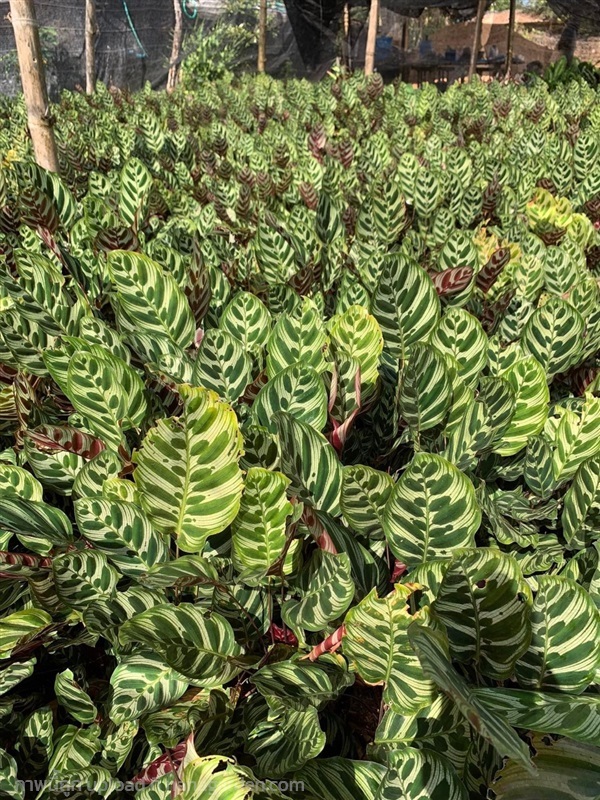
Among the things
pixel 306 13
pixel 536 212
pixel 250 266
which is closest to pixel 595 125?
pixel 536 212

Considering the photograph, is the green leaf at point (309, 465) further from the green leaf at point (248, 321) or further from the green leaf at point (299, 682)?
the green leaf at point (248, 321)

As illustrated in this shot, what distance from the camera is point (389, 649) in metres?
0.88

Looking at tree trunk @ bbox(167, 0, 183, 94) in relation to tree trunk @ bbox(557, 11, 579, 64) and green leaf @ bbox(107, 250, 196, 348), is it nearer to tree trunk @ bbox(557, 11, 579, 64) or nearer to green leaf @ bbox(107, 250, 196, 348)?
tree trunk @ bbox(557, 11, 579, 64)

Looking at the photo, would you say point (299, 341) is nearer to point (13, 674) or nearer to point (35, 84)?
point (13, 674)

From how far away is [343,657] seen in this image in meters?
1.01

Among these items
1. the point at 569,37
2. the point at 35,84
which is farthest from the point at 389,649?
the point at 569,37

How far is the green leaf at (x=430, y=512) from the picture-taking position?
85 centimetres

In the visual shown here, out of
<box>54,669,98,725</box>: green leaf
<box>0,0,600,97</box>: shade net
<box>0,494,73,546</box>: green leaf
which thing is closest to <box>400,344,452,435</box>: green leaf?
A: <box>0,494,73,546</box>: green leaf

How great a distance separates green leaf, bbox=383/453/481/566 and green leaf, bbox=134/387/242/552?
21 centimetres

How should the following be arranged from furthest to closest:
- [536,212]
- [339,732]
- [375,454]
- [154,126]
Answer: [154,126], [536,212], [375,454], [339,732]

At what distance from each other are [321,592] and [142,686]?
0.99 feet

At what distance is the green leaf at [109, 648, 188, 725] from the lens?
0.99 metres

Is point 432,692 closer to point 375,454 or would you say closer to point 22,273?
point 375,454

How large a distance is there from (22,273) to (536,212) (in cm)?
172
